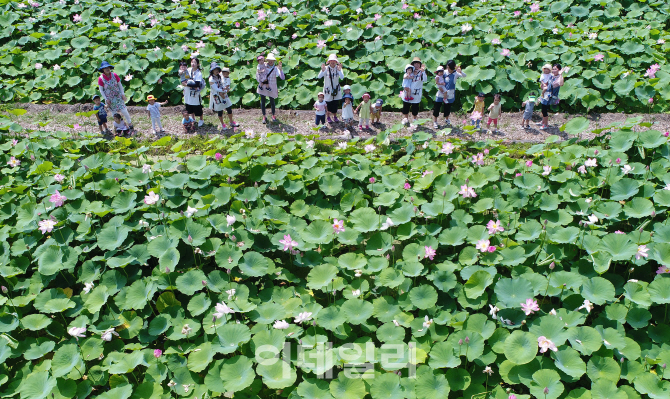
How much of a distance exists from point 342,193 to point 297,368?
2825 mm

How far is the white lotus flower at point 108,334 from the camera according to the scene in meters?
5.20

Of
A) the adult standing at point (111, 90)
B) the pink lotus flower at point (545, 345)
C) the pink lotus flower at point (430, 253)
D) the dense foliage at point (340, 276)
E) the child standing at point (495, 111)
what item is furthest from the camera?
the adult standing at point (111, 90)

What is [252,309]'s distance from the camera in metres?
5.41

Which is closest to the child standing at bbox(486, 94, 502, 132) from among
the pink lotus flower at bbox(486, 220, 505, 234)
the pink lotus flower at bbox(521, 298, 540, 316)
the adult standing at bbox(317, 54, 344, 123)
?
the adult standing at bbox(317, 54, 344, 123)

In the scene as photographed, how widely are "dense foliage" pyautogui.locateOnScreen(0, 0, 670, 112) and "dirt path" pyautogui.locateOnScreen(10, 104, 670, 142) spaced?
41 cm

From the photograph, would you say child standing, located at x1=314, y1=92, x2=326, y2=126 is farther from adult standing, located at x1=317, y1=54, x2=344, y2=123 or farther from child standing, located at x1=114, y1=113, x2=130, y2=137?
child standing, located at x1=114, y1=113, x2=130, y2=137

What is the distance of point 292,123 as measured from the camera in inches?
414

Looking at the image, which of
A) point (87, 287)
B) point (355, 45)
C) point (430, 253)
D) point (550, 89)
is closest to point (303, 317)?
point (430, 253)

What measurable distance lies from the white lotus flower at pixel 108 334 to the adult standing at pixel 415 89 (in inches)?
246

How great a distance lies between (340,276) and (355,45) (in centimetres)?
792

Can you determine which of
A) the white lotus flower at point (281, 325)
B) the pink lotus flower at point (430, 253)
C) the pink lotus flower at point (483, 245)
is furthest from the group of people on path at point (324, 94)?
the white lotus flower at point (281, 325)

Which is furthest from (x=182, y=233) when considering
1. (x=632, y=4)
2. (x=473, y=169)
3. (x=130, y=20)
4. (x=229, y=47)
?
(x=632, y=4)

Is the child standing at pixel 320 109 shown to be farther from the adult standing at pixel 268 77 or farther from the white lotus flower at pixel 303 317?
the white lotus flower at pixel 303 317

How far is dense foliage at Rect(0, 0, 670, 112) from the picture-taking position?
11102 millimetres
